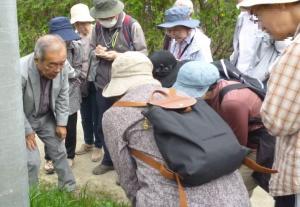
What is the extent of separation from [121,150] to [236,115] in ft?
2.40

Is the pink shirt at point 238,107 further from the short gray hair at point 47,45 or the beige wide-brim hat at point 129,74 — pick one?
the short gray hair at point 47,45

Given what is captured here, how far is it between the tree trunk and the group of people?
600 millimetres

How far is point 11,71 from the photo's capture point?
1838 millimetres

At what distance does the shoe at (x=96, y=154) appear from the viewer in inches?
197

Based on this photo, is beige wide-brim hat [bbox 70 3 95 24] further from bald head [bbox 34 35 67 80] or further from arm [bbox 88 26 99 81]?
bald head [bbox 34 35 67 80]

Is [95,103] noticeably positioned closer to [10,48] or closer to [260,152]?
[260,152]

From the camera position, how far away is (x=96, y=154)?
16.6ft

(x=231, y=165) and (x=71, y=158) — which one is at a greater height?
(x=231, y=165)

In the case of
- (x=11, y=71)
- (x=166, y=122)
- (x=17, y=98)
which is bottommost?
(x=166, y=122)

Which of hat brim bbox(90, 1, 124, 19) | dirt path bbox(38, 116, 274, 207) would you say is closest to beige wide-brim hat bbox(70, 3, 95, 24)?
hat brim bbox(90, 1, 124, 19)

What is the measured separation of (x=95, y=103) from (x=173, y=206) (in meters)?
2.75

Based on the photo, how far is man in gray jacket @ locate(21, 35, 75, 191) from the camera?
3479mm

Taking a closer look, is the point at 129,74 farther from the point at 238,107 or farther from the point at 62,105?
the point at 62,105

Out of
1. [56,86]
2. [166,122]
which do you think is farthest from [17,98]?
[56,86]
